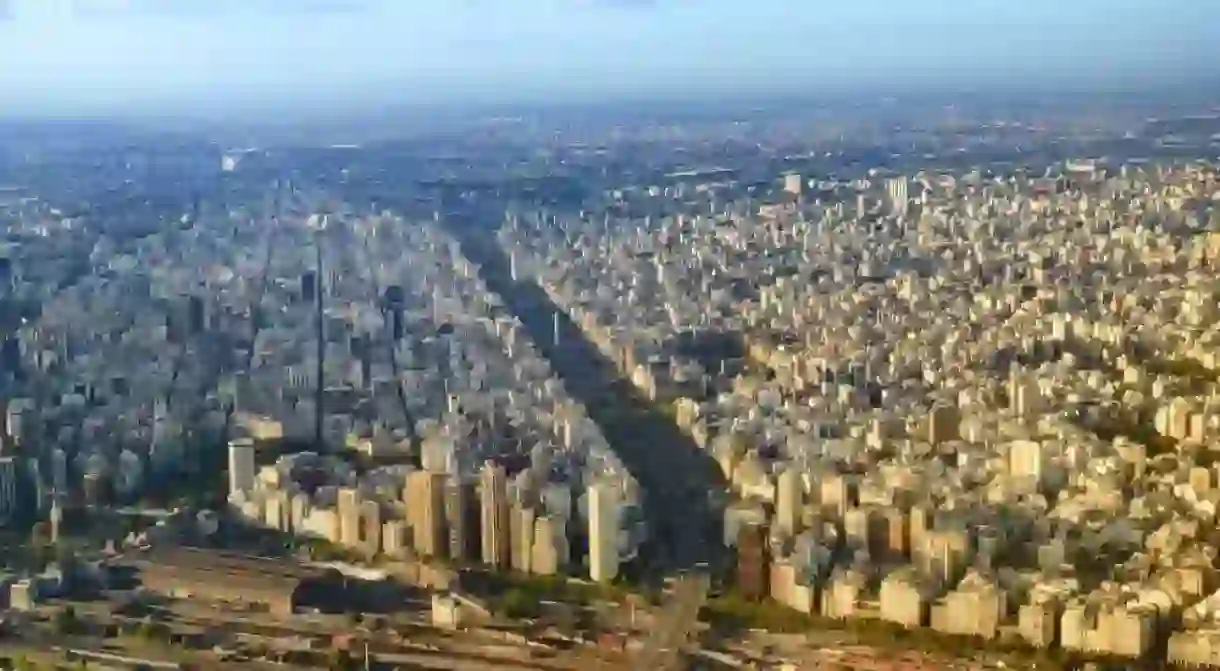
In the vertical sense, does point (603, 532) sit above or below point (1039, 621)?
above

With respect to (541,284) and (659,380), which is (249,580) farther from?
(541,284)

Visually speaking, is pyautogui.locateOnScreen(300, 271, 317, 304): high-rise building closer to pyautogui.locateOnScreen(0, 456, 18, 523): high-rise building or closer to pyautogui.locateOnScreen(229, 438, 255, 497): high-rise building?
pyautogui.locateOnScreen(229, 438, 255, 497): high-rise building

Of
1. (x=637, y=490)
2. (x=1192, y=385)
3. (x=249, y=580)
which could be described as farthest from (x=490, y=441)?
(x=1192, y=385)

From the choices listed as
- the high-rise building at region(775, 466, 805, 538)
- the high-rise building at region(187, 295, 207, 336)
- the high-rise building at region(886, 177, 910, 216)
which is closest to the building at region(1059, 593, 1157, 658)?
the high-rise building at region(775, 466, 805, 538)

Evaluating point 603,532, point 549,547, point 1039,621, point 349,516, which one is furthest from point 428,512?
point 1039,621

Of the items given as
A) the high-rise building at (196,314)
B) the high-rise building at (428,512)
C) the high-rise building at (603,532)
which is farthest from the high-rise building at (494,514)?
the high-rise building at (196,314)

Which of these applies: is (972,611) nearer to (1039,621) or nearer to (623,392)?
(1039,621)
